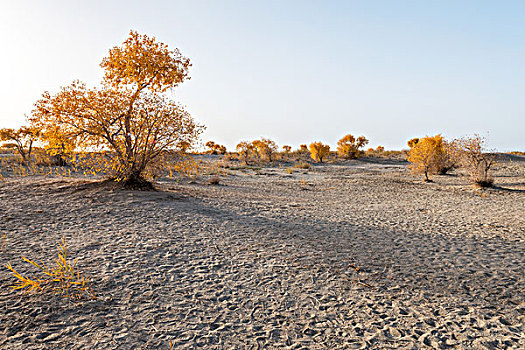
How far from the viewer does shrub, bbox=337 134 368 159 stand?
42.9m

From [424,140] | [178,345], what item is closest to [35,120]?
[178,345]

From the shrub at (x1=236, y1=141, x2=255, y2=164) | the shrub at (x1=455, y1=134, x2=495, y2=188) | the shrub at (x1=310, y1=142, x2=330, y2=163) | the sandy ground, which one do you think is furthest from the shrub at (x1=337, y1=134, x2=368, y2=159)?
the sandy ground

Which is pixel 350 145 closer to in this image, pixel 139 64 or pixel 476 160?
pixel 476 160

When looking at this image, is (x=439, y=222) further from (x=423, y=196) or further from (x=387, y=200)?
(x=423, y=196)

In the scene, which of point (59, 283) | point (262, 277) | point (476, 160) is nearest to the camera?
point (59, 283)

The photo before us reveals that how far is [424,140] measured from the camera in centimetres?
2042

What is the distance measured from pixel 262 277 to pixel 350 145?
4068 cm

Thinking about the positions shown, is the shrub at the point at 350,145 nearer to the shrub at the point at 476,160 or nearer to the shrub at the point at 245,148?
the shrub at the point at 245,148

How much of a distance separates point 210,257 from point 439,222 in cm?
661

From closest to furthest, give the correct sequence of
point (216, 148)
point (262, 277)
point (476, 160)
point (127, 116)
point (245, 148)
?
point (262, 277)
point (127, 116)
point (476, 160)
point (245, 148)
point (216, 148)

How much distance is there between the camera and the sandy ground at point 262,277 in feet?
11.0

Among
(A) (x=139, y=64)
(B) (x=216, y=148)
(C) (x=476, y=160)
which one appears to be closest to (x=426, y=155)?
(C) (x=476, y=160)

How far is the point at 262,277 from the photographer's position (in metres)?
4.80

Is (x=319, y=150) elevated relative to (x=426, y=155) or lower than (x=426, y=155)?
elevated
